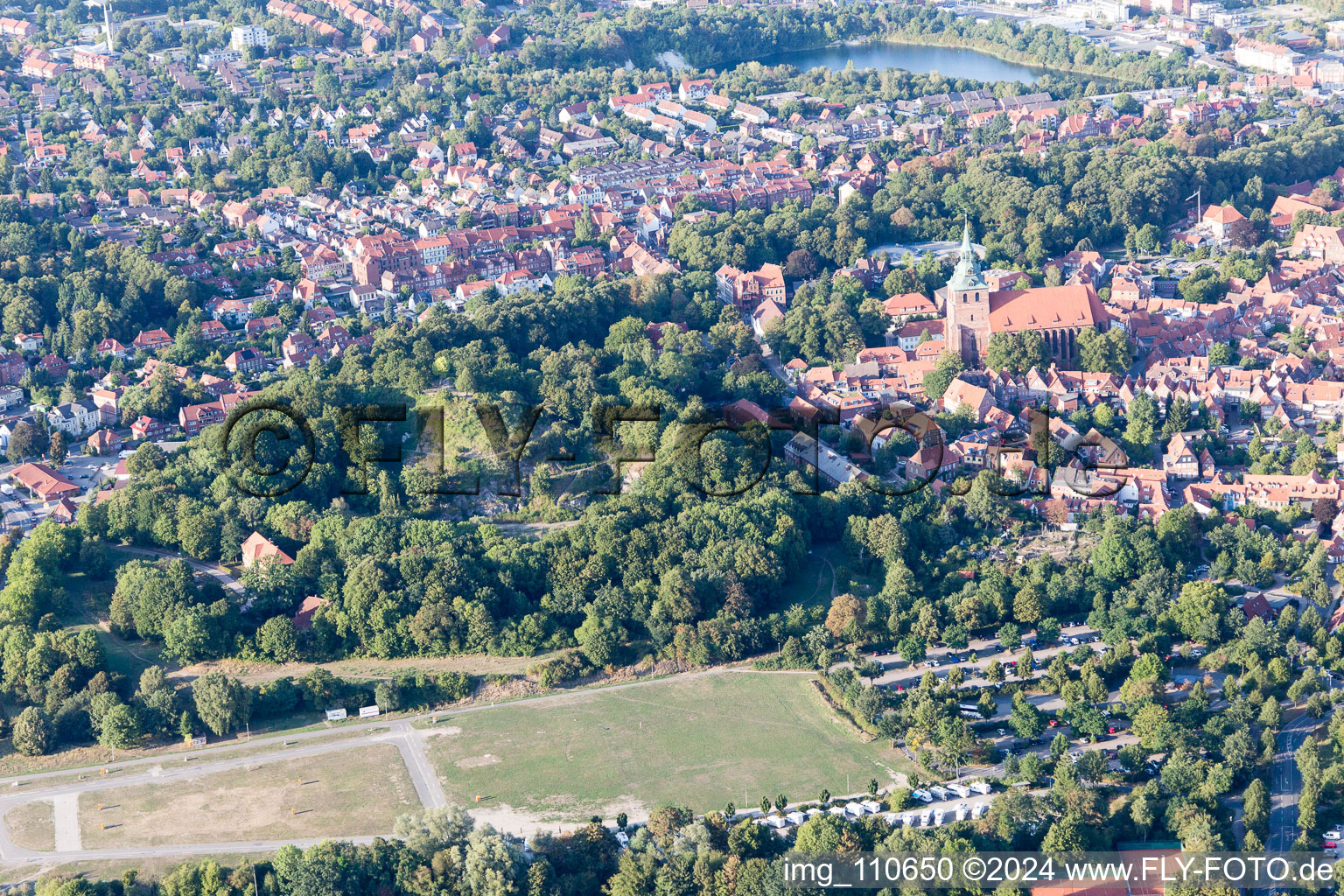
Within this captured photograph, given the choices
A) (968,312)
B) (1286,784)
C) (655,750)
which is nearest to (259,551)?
(655,750)

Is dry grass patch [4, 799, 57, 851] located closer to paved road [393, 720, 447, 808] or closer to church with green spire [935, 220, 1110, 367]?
paved road [393, 720, 447, 808]

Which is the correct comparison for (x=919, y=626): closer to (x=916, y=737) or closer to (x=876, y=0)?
(x=916, y=737)

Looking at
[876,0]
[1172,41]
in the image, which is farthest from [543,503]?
[876,0]

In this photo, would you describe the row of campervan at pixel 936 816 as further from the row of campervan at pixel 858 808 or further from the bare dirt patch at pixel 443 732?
the bare dirt patch at pixel 443 732

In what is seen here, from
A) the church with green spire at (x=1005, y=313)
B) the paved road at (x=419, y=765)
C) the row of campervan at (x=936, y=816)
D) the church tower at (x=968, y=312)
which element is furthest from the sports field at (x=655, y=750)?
the church with green spire at (x=1005, y=313)

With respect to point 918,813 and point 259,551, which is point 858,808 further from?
point 259,551
